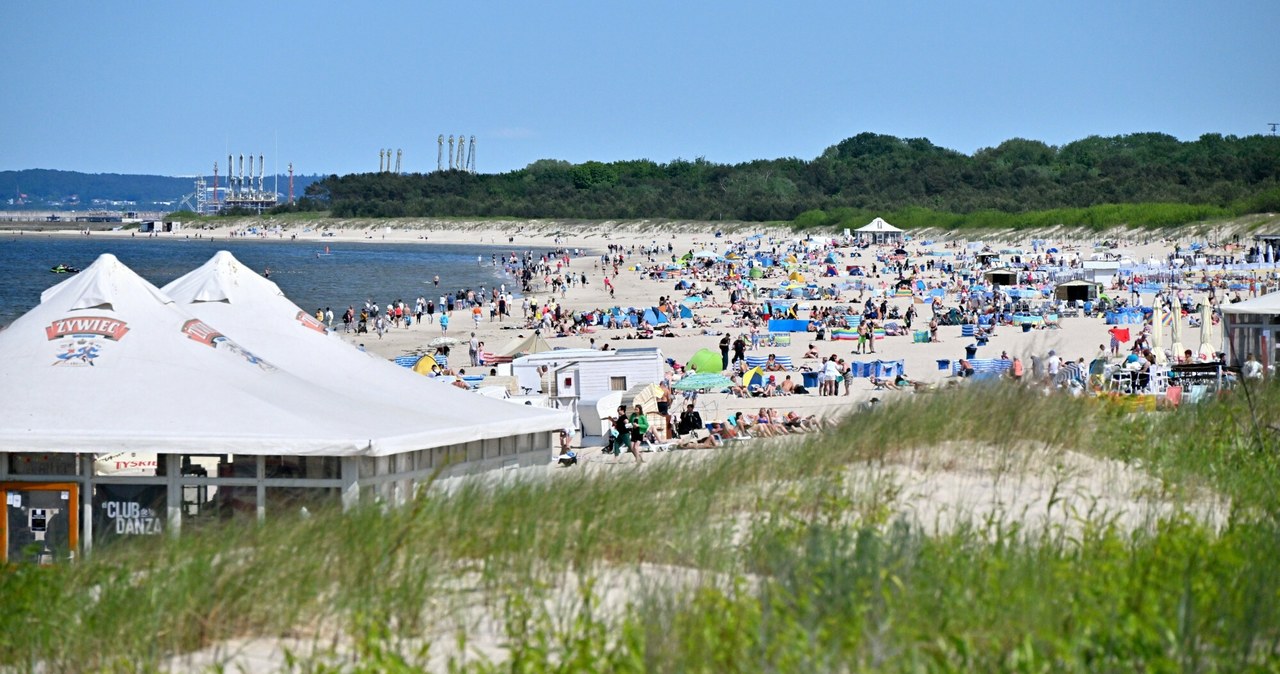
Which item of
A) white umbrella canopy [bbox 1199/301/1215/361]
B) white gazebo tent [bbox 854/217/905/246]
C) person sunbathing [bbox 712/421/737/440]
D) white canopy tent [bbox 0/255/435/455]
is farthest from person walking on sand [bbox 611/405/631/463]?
white gazebo tent [bbox 854/217/905/246]

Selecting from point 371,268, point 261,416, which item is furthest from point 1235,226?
point 261,416

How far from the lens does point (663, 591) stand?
17.0ft

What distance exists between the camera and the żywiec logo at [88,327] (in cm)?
1038

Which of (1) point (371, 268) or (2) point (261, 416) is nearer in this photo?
→ (2) point (261, 416)

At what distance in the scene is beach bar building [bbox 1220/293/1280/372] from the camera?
18297mm

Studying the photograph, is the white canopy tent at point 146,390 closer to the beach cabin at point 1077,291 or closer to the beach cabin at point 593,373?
the beach cabin at point 593,373

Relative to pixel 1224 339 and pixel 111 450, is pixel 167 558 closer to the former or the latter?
pixel 111 450

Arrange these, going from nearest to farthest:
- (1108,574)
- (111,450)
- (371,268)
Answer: (1108,574), (111,450), (371,268)

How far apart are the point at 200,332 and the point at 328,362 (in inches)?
49.7

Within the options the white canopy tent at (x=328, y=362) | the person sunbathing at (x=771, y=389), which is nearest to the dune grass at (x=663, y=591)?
the white canopy tent at (x=328, y=362)

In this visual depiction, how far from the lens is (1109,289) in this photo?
41.9m

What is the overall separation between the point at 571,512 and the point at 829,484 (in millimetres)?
1428

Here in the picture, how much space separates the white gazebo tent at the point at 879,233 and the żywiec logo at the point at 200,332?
7079 cm

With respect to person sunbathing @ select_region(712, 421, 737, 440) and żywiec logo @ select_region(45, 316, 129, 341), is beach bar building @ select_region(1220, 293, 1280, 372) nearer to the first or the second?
person sunbathing @ select_region(712, 421, 737, 440)
